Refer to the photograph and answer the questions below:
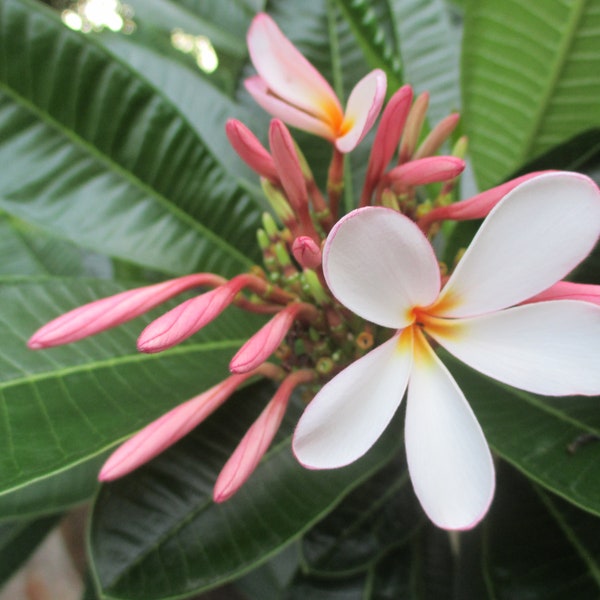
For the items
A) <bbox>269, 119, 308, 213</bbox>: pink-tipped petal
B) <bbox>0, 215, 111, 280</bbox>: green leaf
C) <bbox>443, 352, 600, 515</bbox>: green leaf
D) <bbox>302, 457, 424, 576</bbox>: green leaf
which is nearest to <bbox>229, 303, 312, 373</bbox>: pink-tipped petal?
<bbox>269, 119, 308, 213</bbox>: pink-tipped petal

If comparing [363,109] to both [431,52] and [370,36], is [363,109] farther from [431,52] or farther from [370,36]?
[431,52]

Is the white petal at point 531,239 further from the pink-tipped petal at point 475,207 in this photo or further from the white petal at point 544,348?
the pink-tipped petal at point 475,207

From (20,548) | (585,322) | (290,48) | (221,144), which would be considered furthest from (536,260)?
(20,548)

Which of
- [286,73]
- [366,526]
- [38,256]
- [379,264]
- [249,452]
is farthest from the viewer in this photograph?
[38,256]

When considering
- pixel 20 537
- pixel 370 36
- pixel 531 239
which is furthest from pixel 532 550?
pixel 20 537

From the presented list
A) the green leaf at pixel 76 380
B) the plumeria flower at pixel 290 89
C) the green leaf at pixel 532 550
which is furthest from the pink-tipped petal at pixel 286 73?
the green leaf at pixel 532 550

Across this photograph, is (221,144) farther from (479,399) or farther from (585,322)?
(585,322)
